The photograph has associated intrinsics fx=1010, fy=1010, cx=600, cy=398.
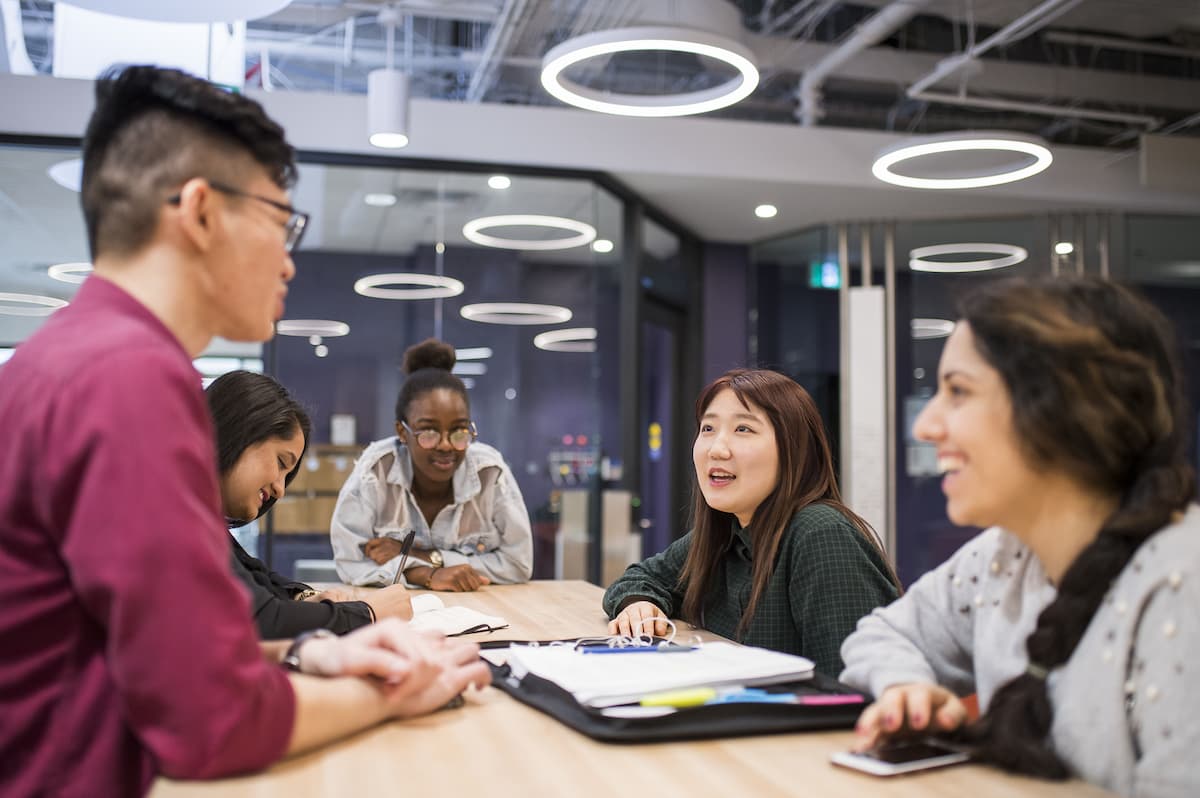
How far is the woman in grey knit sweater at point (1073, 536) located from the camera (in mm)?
1161

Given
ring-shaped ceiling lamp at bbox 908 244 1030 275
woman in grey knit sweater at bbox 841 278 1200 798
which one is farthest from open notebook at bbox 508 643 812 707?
ring-shaped ceiling lamp at bbox 908 244 1030 275

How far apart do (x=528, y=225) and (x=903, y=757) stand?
17.4 feet

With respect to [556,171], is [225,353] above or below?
below

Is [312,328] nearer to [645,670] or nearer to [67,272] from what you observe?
[67,272]

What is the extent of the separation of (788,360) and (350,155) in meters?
3.94

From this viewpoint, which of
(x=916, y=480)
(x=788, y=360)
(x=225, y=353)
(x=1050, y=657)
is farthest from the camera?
(x=788, y=360)

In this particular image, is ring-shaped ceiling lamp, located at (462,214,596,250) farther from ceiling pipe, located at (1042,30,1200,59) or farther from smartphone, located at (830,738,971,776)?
smartphone, located at (830,738,971,776)

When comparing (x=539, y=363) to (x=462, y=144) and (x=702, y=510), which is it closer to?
(x=462, y=144)

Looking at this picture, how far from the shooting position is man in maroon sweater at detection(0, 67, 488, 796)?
102 centimetres

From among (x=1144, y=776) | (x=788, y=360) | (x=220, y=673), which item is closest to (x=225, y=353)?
(x=788, y=360)

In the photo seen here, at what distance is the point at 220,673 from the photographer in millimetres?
1042

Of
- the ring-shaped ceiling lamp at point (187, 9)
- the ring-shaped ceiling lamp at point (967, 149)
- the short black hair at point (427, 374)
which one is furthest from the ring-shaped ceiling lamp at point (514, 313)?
the ring-shaped ceiling lamp at point (187, 9)

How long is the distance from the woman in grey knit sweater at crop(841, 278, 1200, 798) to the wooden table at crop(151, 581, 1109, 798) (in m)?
0.07

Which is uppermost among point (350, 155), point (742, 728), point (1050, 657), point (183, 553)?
point (350, 155)
